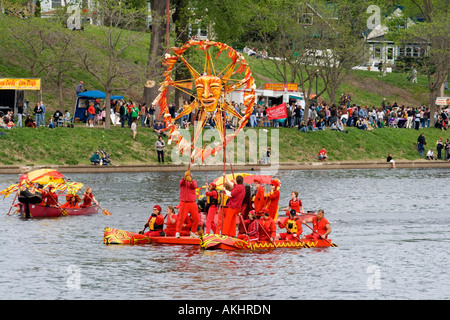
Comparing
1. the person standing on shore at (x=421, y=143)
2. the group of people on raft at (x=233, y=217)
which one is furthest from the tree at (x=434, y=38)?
the group of people on raft at (x=233, y=217)

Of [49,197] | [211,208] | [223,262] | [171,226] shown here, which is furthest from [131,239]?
[49,197]

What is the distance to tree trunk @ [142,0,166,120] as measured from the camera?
6662 cm

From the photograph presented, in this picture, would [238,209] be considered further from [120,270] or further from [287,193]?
[287,193]

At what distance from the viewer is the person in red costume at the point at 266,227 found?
33.6m

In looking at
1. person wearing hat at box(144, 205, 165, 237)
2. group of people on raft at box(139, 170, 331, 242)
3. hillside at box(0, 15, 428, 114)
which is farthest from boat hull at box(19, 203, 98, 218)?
hillside at box(0, 15, 428, 114)

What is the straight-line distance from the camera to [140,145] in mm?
65688

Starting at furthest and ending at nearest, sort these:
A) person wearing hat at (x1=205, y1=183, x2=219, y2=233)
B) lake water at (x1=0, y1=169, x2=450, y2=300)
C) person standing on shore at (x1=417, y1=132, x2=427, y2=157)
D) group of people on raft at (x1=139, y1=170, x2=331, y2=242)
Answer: person standing on shore at (x1=417, y1=132, x2=427, y2=157), person wearing hat at (x1=205, y1=183, x2=219, y2=233), group of people on raft at (x1=139, y1=170, x2=331, y2=242), lake water at (x1=0, y1=169, x2=450, y2=300)

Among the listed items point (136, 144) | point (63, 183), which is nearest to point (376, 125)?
point (136, 144)

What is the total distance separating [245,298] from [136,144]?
132ft

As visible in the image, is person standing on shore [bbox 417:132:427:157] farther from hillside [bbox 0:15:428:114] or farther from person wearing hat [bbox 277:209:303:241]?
person wearing hat [bbox 277:209:303:241]

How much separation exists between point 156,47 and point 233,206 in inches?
1523

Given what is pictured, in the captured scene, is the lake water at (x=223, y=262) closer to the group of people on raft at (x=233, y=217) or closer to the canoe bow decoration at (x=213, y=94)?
the group of people on raft at (x=233, y=217)

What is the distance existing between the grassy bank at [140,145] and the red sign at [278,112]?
4.77 ft

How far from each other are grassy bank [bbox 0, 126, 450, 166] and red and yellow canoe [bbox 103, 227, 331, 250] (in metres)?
25.5
